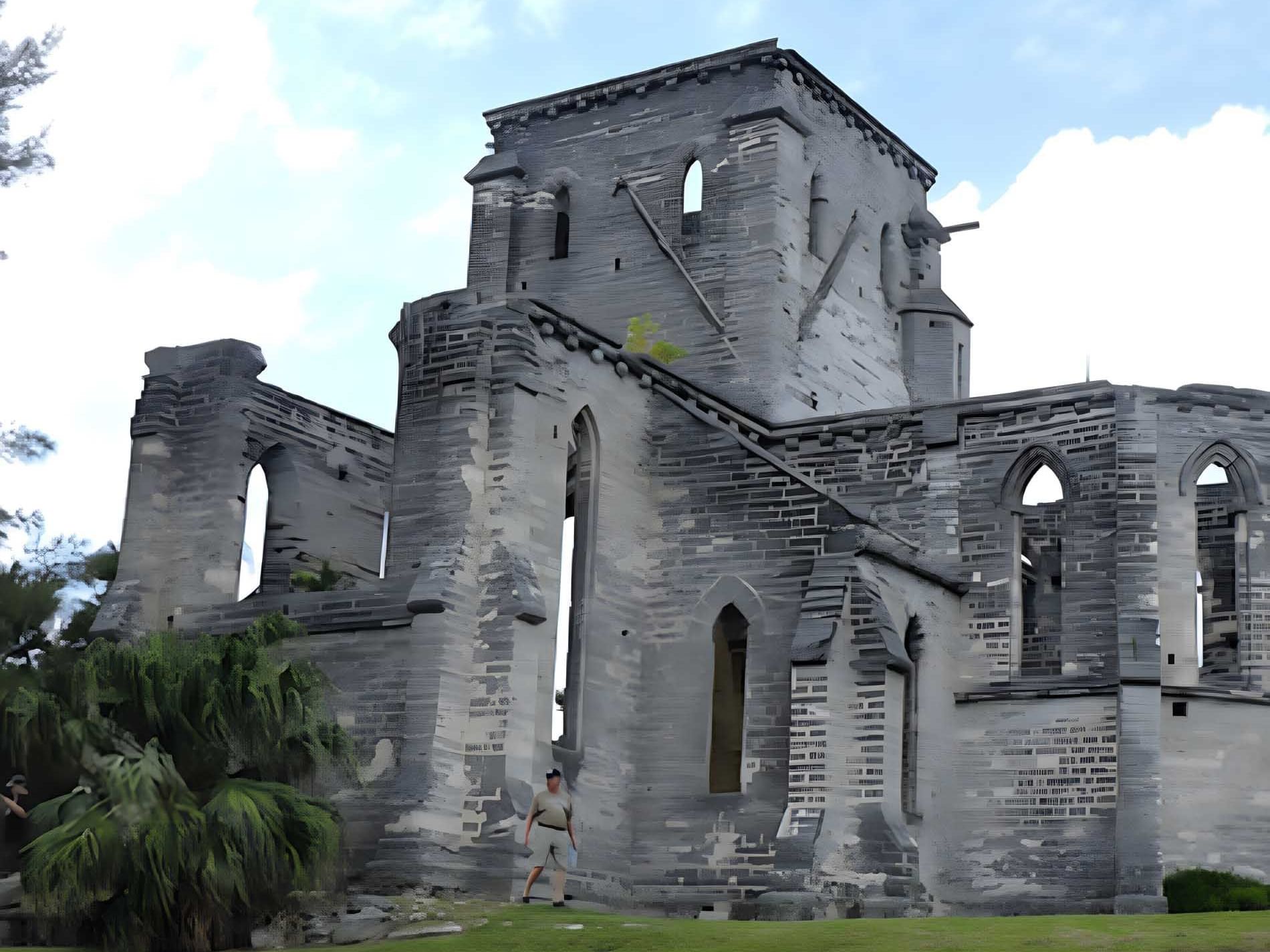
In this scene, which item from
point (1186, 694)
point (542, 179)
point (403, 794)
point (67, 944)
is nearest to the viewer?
point (67, 944)

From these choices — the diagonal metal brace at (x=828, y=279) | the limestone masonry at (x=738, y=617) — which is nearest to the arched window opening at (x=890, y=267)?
the diagonal metal brace at (x=828, y=279)

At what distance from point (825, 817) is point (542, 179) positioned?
16.2 meters

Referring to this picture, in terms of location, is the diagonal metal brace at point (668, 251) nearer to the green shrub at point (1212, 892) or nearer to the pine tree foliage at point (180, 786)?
the green shrub at point (1212, 892)

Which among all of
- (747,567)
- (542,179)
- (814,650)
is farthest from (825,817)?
(542,179)

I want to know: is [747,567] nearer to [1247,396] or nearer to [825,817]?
[825,817]

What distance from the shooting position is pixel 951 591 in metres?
28.8

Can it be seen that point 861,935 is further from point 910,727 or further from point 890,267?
point 890,267

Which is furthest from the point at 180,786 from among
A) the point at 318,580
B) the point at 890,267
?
the point at 890,267

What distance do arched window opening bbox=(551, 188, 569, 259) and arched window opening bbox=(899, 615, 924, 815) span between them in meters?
12.2

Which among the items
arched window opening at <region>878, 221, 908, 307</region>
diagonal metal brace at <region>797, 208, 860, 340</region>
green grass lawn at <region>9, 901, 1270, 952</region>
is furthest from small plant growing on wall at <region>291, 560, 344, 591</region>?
arched window opening at <region>878, 221, 908, 307</region>

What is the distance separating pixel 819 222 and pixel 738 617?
10.7m

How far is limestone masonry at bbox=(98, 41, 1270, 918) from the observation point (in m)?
25.1

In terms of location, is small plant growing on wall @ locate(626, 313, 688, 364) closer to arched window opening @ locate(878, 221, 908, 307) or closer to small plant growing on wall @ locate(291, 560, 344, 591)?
arched window opening @ locate(878, 221, 908, 307)

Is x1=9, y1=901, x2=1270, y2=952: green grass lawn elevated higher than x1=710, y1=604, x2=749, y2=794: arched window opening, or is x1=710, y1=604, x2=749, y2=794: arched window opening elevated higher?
x1=710, y1=604, x2=749, y2=794: arched window opening
